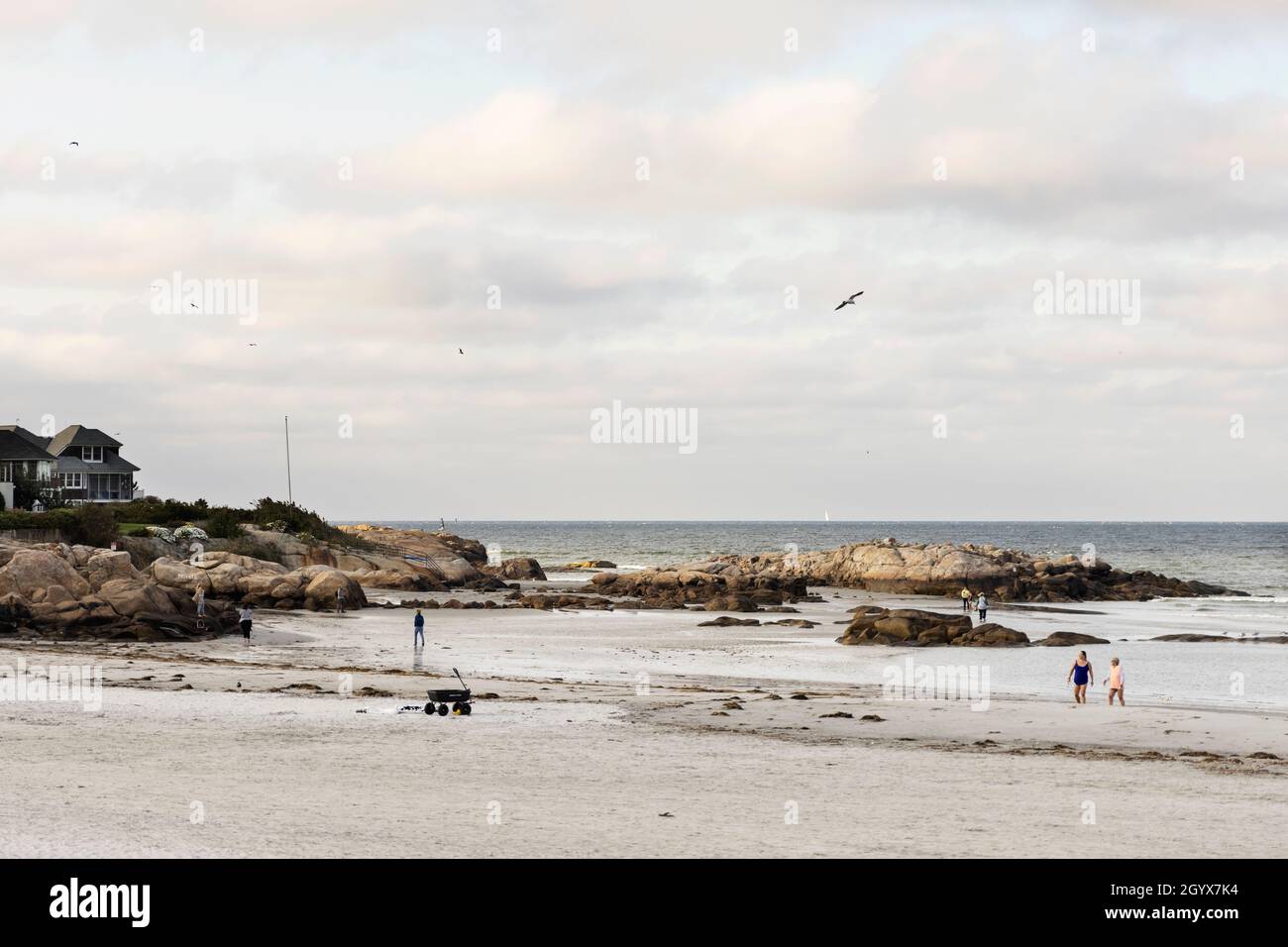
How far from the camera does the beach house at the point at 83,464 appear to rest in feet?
281

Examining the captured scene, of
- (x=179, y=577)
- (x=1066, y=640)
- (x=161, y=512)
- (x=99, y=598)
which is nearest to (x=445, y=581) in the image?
(x=161, y=512)

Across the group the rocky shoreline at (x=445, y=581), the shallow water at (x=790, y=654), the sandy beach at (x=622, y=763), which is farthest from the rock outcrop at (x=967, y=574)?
the sandy beach at (x=622, y=763)

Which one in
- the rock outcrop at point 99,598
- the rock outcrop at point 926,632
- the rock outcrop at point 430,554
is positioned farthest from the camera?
the rock outcrop at point 430,554

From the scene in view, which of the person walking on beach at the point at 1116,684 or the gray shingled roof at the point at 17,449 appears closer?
the person walking on beach at the point at 1116,684

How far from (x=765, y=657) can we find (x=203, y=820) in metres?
A: 28.0

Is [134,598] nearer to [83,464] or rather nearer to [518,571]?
[518,571]

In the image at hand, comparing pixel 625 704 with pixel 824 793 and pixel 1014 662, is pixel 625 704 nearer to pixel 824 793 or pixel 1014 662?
pixel 824 793

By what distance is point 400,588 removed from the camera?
241 feet

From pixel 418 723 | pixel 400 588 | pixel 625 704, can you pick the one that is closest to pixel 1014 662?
pixel 625 704

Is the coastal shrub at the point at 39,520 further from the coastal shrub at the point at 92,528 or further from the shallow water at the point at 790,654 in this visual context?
the shallow water at the point at 790,654

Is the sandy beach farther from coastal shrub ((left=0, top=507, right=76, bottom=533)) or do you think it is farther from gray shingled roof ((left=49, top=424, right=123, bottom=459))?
gray shingled roof ((left=49, top=424, right=123, bottom=459))

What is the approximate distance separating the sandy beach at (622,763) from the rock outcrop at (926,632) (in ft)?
23.5

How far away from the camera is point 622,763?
19.8m

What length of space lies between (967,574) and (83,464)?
2651 inches
